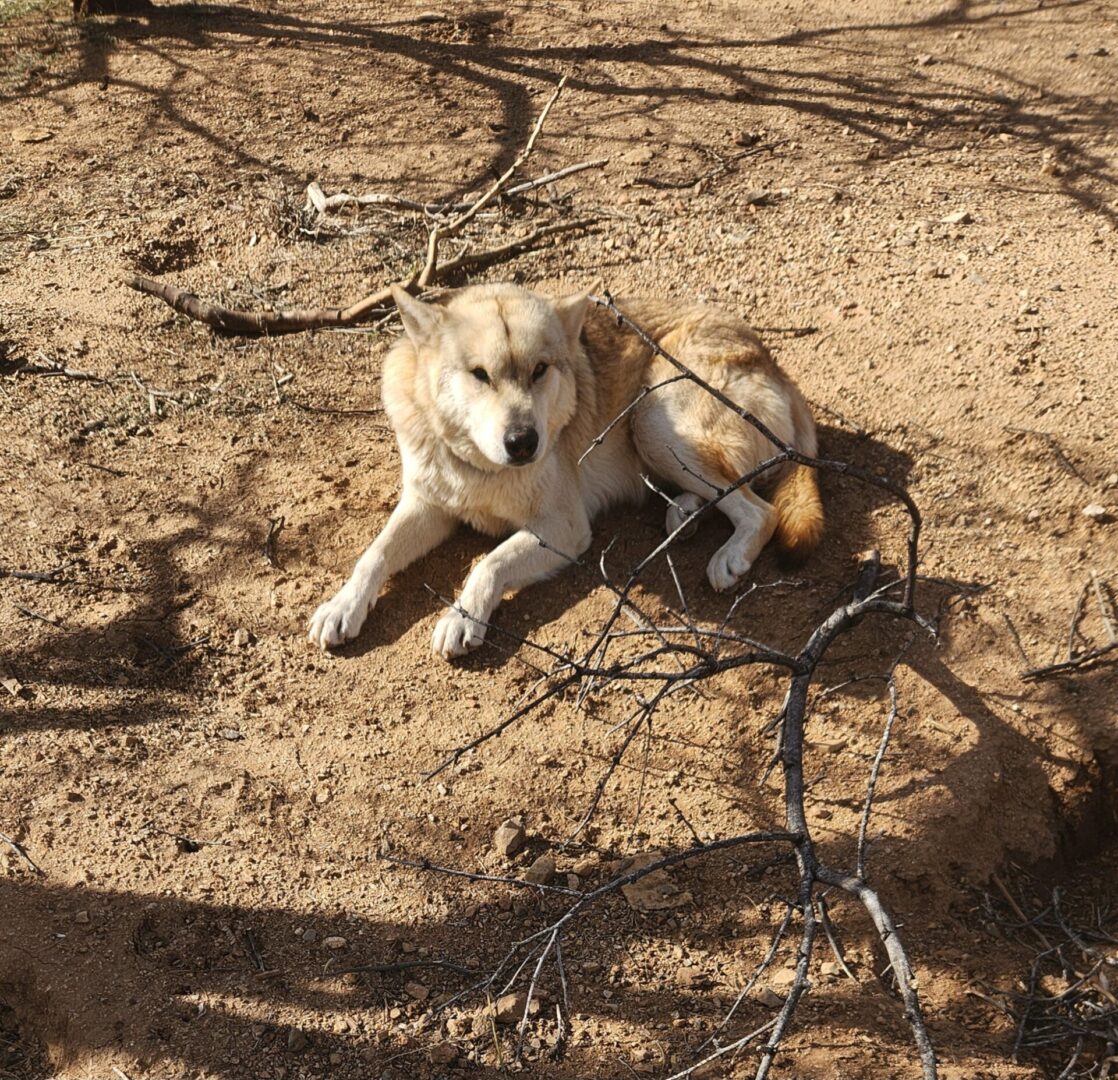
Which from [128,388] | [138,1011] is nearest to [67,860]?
[138,1011]

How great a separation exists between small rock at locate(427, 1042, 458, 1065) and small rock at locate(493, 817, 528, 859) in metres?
0.71

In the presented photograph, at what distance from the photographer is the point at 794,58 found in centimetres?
831

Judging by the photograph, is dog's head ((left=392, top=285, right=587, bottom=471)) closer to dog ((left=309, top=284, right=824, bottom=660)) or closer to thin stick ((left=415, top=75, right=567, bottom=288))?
dog ((left=309, top=284, right=824, bottom=660))

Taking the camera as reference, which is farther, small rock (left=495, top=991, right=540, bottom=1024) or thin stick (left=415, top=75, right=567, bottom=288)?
thin stick (left=415, top=75, right=567, bottom=288)

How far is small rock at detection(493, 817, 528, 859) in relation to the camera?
4086mm

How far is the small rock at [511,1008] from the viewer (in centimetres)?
358

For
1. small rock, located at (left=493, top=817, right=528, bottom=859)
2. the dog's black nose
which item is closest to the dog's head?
the dog's black nose

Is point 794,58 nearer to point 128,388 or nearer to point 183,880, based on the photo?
point 128,388

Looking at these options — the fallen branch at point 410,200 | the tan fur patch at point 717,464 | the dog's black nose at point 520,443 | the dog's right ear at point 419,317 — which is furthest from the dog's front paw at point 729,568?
the fallen branch at point 410,200

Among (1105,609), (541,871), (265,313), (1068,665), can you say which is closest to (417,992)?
(541,871)

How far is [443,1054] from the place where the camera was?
3.50 meters

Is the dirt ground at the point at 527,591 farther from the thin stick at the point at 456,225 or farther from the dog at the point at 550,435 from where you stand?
the thin stick at the point at 456,225

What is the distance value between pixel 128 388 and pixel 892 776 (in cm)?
414

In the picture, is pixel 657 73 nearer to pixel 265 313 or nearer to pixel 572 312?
pixel 265 313
